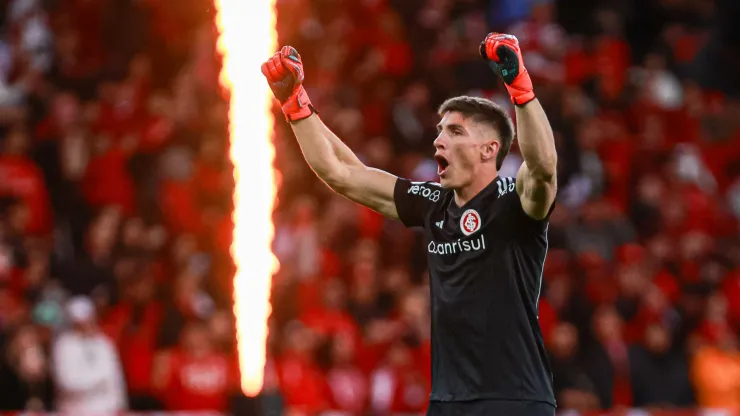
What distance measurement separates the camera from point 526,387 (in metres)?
5.26

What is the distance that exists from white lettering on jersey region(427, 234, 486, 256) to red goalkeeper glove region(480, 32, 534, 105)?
63cm

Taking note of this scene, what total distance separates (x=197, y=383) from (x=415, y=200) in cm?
554

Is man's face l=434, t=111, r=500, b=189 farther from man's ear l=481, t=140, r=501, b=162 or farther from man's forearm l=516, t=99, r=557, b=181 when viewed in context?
man's forearm l=516, t=99, r=557, b=181

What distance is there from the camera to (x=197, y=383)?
10961 millimetres

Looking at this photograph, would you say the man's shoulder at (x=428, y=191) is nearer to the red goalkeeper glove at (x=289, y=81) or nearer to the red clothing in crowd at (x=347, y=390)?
the red goalkeeper glove at (x=289, y=81)

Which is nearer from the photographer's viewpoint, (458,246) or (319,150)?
(458,246)

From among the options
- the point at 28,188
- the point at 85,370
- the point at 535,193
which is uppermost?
the point at 28,188

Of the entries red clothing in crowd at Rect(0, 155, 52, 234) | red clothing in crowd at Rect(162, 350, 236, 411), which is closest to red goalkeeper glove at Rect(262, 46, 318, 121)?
red clothing in crowd at Rect(162, 350, 236, 411)

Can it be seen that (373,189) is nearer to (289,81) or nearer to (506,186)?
(289,81)

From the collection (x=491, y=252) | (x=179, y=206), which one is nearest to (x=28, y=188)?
(x=179, y=206)

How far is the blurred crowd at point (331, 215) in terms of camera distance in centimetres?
1115

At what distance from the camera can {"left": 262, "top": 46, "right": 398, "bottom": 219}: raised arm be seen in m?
6.05

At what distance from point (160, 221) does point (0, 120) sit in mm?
2266

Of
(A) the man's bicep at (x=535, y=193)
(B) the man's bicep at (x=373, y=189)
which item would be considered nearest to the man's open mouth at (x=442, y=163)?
(A) the man's bicep at (x=535, y=193)
